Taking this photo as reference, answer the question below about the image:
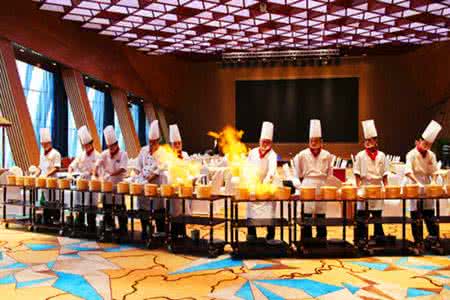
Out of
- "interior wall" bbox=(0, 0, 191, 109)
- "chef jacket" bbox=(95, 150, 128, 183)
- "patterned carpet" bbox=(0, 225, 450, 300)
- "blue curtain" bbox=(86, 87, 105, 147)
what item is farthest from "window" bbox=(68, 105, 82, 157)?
"patterned carpet" bbox=(0, 225, 450, 300)

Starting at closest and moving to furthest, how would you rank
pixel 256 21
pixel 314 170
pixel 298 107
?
pixel 314 170 < pixel 256 21 < pixel 298 107

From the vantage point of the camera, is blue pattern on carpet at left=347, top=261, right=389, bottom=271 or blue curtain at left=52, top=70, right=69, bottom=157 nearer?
blue pattern on carpet at left=347, top=261, right=389, bottom=271

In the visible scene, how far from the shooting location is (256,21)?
46.8 feet

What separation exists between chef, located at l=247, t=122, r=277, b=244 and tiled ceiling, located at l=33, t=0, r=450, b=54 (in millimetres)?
7239

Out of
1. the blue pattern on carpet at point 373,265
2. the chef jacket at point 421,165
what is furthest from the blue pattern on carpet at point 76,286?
the chef jacket at point 421,165

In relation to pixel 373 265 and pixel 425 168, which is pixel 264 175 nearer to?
pixel 373 265

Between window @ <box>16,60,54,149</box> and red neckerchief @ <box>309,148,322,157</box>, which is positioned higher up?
window @ <box>16,60,54,149</box>

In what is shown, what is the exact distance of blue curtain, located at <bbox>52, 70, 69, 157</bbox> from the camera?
516 inches

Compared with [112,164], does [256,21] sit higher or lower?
higher

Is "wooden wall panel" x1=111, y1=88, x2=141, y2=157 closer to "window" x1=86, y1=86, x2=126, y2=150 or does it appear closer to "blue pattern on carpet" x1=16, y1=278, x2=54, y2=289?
"window" x1=86, y1=86, x2=126, y2=150

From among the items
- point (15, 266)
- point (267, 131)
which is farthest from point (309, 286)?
point (15, 266)

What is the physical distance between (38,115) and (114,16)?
125 inches

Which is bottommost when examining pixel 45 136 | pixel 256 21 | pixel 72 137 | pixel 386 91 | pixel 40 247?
pixel 40 247

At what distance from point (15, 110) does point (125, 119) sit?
775 cm
